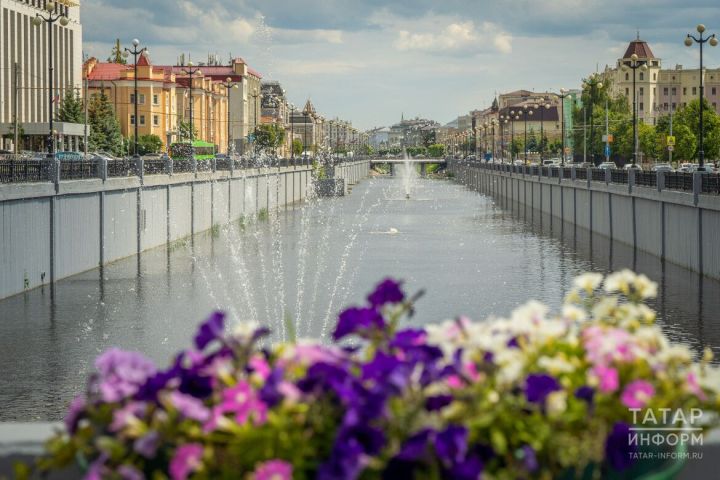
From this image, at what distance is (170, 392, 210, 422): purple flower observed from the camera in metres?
3.07

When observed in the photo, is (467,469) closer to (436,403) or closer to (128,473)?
(436,403)

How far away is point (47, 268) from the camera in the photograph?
36.9 metres

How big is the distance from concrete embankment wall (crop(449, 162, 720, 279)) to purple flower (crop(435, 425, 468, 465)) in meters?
33.5

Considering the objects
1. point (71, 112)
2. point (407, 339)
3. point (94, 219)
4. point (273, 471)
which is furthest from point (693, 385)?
point (71, 112)

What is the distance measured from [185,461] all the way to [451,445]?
2.18 ft

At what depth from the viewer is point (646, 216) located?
160ft

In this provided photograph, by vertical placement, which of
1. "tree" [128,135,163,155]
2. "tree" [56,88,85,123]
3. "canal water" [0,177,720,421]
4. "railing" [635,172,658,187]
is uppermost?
"tree" [56,88,85,123]

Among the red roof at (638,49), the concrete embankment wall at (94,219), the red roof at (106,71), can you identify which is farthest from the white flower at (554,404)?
the red roof at (638,49)

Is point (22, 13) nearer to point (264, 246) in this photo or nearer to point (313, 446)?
point (264, 246)

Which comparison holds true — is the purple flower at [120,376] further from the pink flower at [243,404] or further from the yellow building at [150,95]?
the yellow building at [150,95]

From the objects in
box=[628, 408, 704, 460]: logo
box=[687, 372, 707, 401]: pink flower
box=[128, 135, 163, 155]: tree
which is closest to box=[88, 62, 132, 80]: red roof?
box=[128, 135, 163, 155]: tree

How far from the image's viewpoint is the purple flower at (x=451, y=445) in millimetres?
3014

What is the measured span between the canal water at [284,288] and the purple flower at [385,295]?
27.9ft

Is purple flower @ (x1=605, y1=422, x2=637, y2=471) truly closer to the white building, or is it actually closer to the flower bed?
the flower bed
